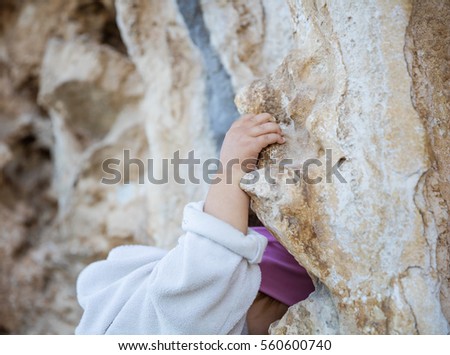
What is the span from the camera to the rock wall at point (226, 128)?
0.66 meters

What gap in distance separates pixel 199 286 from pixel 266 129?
25 cm

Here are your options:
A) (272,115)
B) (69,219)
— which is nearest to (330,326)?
(272,115)

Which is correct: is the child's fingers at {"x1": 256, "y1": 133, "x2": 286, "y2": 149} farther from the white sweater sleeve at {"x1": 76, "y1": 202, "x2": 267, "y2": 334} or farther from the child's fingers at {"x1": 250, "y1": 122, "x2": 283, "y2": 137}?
the white sweater sleeve at {"x1": 76, "y1": 202, "x2": 267, "y2": 334}

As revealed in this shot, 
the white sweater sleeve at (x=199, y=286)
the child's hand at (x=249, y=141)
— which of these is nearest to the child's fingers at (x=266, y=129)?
the child's hand at (x=249, y=141)

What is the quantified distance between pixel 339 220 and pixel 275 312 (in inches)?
11.5

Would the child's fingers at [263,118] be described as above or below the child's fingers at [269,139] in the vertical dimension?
above

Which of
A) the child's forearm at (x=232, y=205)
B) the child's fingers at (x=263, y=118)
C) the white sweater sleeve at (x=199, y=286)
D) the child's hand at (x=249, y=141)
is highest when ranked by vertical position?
the child's fingers at (x=263, y=118)

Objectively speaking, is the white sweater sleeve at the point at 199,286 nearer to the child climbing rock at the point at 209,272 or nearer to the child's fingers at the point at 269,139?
the child climbing rock at the point at 209,272

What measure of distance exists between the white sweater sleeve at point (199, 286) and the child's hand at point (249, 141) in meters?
0.09

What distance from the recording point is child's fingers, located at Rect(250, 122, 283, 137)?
0.77 metres
